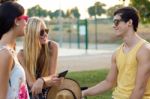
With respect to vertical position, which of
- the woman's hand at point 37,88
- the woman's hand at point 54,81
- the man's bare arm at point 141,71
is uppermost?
the man's bare arm at point 141,71

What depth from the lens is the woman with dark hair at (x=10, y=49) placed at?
A: 3665mm

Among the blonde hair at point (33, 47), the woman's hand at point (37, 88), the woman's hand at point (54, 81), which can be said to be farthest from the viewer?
the blonde hair at point (33, 47)

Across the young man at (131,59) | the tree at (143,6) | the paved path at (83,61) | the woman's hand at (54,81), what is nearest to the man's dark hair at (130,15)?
the young man at (131,59)

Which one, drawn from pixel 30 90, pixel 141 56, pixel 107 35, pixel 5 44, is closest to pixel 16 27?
pixel 5 44

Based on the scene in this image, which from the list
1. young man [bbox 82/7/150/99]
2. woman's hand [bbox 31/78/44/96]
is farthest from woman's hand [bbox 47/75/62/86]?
young man [bbox 82/7/150/99]

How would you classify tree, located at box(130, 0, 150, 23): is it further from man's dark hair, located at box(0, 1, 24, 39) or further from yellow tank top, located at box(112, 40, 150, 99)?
man's dark hair, located at box(0, 1, 24, 39)

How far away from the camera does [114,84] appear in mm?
5180

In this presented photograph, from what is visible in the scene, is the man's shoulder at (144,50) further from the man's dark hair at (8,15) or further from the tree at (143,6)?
the tree at (143,6)

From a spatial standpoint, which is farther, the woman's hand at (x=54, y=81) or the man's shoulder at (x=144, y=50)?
the woman's hand at (x=54, y=81)

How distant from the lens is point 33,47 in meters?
5.37

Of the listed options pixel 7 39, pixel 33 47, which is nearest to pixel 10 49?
pixel 7 39

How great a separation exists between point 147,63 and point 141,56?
83 mm

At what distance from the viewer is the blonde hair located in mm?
5309

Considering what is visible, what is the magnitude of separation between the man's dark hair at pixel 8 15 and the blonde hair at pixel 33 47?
4.75ft
